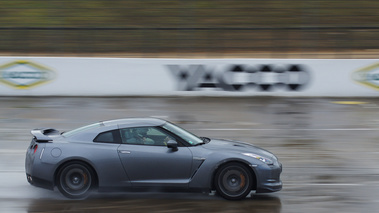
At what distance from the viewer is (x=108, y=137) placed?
7.88 m

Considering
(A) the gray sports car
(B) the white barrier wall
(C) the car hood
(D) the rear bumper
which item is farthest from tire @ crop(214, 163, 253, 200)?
(B) the white barrier wall

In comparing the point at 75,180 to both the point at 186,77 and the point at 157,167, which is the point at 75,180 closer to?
the point at 157,167

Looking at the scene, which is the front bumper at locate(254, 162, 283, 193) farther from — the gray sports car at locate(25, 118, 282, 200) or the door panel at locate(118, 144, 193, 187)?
the door panel at locate(118, 144, 193, 187)

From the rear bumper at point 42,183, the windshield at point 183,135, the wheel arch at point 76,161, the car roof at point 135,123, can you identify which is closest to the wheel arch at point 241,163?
the windshield at point 183,135

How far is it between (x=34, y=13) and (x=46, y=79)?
4850 millimetres

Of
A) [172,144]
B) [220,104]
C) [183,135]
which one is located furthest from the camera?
[220,104]

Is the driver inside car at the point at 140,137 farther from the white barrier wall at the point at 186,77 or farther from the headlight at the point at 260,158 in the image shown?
the white barrier wall at the point at 186,77

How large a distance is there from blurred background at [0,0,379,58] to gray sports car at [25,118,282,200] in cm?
1210

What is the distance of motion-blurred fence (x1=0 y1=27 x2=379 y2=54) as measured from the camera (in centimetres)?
1980

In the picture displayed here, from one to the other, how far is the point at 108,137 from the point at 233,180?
76.6 inches

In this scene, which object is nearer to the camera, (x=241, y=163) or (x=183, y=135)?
(x=241, y=163)

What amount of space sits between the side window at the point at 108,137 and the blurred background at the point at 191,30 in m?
11.9

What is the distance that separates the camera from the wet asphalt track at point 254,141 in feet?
24.9

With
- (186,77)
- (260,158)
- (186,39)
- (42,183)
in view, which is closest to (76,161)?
(42,183)
